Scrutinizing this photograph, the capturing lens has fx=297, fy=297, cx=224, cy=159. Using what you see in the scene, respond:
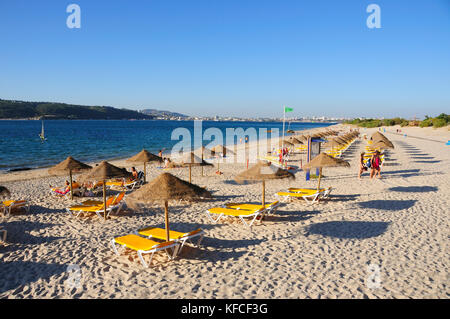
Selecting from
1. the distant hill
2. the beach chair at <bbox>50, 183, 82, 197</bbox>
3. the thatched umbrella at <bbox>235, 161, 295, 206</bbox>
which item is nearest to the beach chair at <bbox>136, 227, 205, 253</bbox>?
the thatched umbrella at <bbox>235, 161, 295, 206</bbox>

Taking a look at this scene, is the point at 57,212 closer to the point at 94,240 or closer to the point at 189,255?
the point at 94,240

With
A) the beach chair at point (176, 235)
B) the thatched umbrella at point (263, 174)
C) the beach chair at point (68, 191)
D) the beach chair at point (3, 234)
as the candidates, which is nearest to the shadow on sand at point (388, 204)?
the thatched umbrella at point (263, 174)

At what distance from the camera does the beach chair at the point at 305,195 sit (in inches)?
337

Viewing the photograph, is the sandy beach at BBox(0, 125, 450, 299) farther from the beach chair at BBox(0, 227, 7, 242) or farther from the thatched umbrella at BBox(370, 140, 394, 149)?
the thatched umbrella at BBox(370, 140, 394, 149)

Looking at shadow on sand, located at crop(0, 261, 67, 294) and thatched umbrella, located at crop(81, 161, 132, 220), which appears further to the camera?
thatched umbrella, located at crop(81, 161, 132, 220)

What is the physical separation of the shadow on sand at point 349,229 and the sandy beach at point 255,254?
0.02 m

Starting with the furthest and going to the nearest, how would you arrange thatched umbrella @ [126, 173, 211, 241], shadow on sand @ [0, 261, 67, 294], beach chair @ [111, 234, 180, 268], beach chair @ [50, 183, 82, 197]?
beach chair @ [50, 183, 82, 197] → thatched umbrella @ [126, 173, 211, 241] → beach chair @ [111, 234, 180, 268] → shadow on sand @ [0, 261, 67, 294]

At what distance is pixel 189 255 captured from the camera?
5.38 metres

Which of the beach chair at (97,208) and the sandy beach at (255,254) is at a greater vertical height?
the beach chair at (97,208)

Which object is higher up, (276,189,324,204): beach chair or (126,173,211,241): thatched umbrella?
(126,173,211,241): thatched umbrella

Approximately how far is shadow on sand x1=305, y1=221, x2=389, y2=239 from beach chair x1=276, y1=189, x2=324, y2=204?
1.63m

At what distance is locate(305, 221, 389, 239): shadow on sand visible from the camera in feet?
20.4

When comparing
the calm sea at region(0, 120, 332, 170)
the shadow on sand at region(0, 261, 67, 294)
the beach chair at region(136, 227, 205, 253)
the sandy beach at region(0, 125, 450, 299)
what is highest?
the calm sea at region(0, 120, 332, 170)

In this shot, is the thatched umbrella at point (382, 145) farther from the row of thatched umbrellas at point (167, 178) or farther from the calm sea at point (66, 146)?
the calm sea at point (66, 146)
